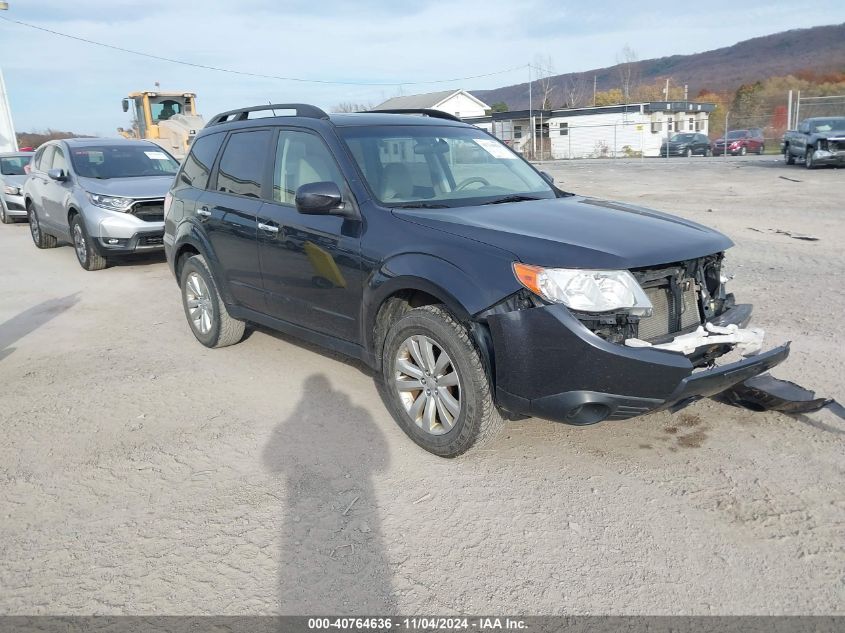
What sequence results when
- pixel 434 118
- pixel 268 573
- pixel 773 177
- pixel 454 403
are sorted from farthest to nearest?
pixel 773 177, pixel 434 118, pixel 454 403, pixel 268 573

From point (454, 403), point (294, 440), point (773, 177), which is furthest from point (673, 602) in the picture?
point (773, 177)

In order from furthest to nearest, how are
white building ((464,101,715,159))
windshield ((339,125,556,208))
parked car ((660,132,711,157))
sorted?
white building ((464,101,715,159)) < parked car ((660,132,711,157)) < windshield ((339,125,556,208))

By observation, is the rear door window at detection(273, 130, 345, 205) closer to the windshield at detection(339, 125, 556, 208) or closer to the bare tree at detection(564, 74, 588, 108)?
the windshield at detection(339, 125, 556, 208)

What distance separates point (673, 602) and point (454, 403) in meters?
1.47

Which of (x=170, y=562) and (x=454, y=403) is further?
(x=454, y=403)

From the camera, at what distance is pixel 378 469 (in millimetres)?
3873

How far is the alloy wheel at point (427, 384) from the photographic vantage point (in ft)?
12.5

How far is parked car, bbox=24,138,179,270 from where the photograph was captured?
9617mm

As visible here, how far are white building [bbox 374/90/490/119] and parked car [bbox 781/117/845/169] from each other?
47.1 m

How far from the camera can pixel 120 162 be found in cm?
1077

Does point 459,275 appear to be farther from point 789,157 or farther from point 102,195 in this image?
point 789,157

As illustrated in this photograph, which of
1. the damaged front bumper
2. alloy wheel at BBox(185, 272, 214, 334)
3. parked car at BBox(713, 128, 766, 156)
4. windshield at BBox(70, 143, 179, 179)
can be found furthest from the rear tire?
parked car at BBox(713, 128, 766, 156)

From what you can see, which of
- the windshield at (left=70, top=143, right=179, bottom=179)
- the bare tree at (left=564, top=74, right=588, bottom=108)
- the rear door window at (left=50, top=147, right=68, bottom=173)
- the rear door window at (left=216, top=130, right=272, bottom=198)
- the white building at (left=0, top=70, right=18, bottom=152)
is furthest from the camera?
the bare tree at (left=564, top=74, right=588, bottom=108)

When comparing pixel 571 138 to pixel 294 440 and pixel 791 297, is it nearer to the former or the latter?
pixel 791 297
